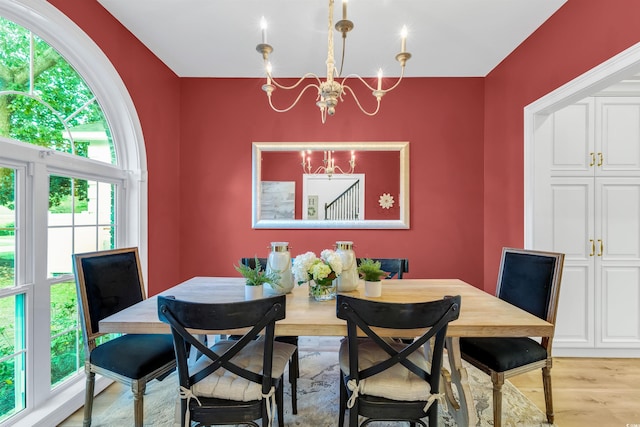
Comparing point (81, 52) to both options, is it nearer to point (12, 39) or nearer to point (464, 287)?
point (12, 39)

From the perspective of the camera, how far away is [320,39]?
2.40 metres

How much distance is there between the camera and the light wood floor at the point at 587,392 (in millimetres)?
1829

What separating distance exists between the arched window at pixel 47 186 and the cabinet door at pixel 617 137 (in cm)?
391

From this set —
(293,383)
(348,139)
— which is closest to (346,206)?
(348,139)

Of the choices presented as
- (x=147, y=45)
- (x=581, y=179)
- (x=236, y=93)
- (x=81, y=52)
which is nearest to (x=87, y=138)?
(x=81, y=52)

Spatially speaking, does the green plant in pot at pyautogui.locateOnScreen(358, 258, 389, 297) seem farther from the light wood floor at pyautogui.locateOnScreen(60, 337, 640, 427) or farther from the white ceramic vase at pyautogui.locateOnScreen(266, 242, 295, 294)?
the light wood floor at pyautogui.locateOnScreen(60, 337, 640, 427)

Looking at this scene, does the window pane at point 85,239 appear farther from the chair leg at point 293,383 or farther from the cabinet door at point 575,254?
the cabinet door at point 575,254

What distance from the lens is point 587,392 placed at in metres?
2.09

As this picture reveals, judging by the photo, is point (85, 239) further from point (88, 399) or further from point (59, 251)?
point (88, 399)

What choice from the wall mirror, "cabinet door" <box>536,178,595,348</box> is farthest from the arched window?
"cabinet door" <box>536,178,595,348</box>

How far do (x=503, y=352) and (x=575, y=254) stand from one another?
1561mm

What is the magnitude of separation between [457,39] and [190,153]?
266 cm

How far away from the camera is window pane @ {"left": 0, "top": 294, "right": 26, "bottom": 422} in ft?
5.20

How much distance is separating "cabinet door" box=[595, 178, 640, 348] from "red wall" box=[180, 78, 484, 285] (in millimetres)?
926
